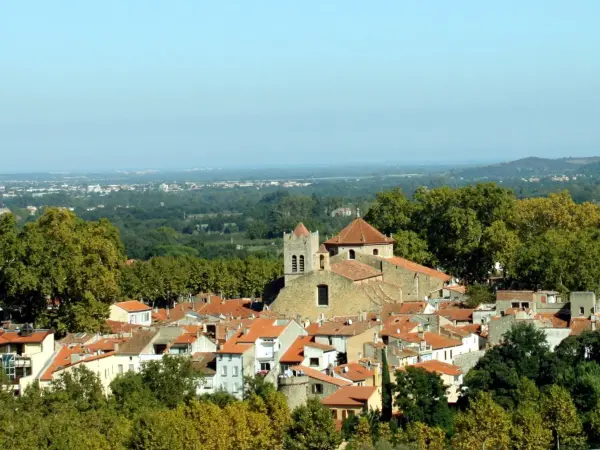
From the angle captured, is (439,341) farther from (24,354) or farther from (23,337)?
(23,337)

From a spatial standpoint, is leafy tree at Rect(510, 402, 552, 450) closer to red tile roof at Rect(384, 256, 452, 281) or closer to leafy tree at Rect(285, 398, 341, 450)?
leafy tree at Rect(285, 398, 341, 450)

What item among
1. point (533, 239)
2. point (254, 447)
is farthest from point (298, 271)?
point (254, 447)

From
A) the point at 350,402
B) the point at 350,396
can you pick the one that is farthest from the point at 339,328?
the point at 350,402

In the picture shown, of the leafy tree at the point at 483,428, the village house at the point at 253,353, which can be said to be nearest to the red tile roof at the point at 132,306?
the village house at the point at 253,353

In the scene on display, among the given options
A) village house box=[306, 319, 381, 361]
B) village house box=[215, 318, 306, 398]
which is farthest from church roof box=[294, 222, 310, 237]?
village house box=[215, 318, 306, 398]

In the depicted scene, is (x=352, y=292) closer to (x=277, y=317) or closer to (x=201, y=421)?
(x=277, y=317)

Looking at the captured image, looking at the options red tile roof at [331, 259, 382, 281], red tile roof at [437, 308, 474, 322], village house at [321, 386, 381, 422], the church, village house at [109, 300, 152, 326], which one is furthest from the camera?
village house at [109, 300, 152, 326]
